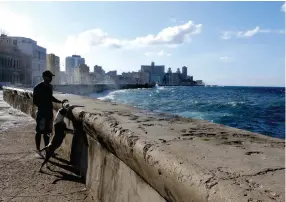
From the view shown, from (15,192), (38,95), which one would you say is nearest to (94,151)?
(15,192)

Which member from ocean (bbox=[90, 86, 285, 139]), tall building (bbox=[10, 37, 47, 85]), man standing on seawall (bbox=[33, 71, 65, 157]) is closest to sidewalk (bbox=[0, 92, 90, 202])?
man standing on seawall (bbox=[33, 71, 65, 157])

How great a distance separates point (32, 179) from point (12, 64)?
271 ft

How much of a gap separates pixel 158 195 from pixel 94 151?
5.43 feet

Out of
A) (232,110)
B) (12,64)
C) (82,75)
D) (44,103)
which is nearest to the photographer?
(44,103)

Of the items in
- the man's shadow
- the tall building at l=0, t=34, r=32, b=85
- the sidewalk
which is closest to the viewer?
the sidewalk

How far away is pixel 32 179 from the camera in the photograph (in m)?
3.90

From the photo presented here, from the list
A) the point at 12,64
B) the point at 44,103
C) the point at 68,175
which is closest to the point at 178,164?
the point at 68,175

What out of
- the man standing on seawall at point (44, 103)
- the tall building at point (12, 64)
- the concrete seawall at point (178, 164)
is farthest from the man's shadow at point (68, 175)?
the tall building at point (12, 64)

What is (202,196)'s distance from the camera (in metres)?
1.49

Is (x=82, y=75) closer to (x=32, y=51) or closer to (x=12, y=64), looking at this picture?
(x=32, y=51)

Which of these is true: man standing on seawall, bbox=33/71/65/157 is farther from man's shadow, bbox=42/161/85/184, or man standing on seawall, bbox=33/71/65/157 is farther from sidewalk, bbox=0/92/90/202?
man's shadow, bbox=42/161/85/184

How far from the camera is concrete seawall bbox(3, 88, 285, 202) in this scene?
4.90 ft

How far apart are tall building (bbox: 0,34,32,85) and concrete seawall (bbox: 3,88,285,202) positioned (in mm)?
78634

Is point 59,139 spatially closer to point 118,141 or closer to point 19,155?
point 19,155
